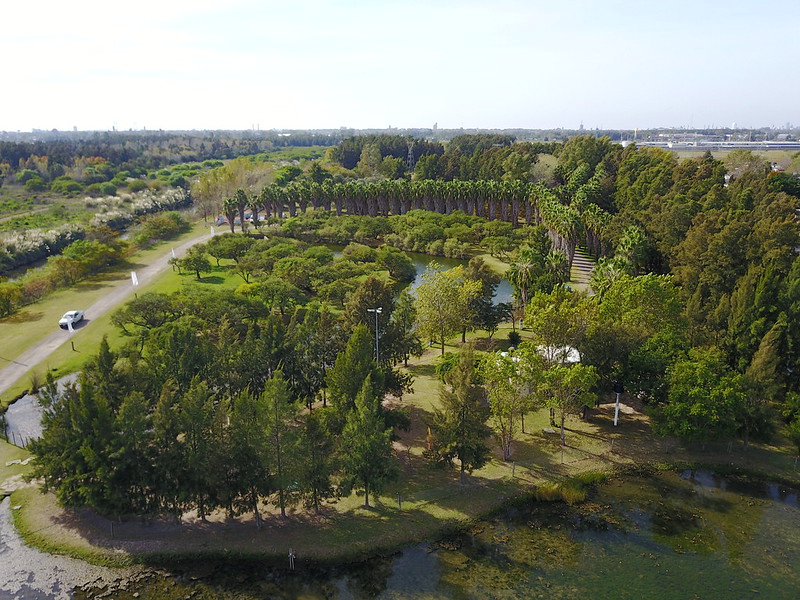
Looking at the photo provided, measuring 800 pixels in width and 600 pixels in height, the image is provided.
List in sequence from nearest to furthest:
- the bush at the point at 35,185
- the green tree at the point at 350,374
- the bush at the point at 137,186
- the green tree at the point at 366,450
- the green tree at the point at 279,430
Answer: the green tree at the point at 279,430 → the green tree at the point at 366,450 → the green tree at the point at 350,374 → the bush at the point at 137,186 → the bush at the point at 35,185

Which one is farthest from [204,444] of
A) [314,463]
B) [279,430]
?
[314,463]

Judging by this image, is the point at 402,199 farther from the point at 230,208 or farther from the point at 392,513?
the point at 392,513

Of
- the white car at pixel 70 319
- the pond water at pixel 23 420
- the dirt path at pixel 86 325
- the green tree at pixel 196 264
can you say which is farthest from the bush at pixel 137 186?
the pond water at pixel 23 420

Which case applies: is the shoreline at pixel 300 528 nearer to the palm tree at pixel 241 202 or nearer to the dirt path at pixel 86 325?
the dirt path at pixel 86 325

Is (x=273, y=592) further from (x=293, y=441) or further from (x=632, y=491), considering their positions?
(x=632, y=491)

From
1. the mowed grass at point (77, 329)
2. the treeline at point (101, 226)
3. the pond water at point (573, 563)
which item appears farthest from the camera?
the treeline at point (101, 226)
